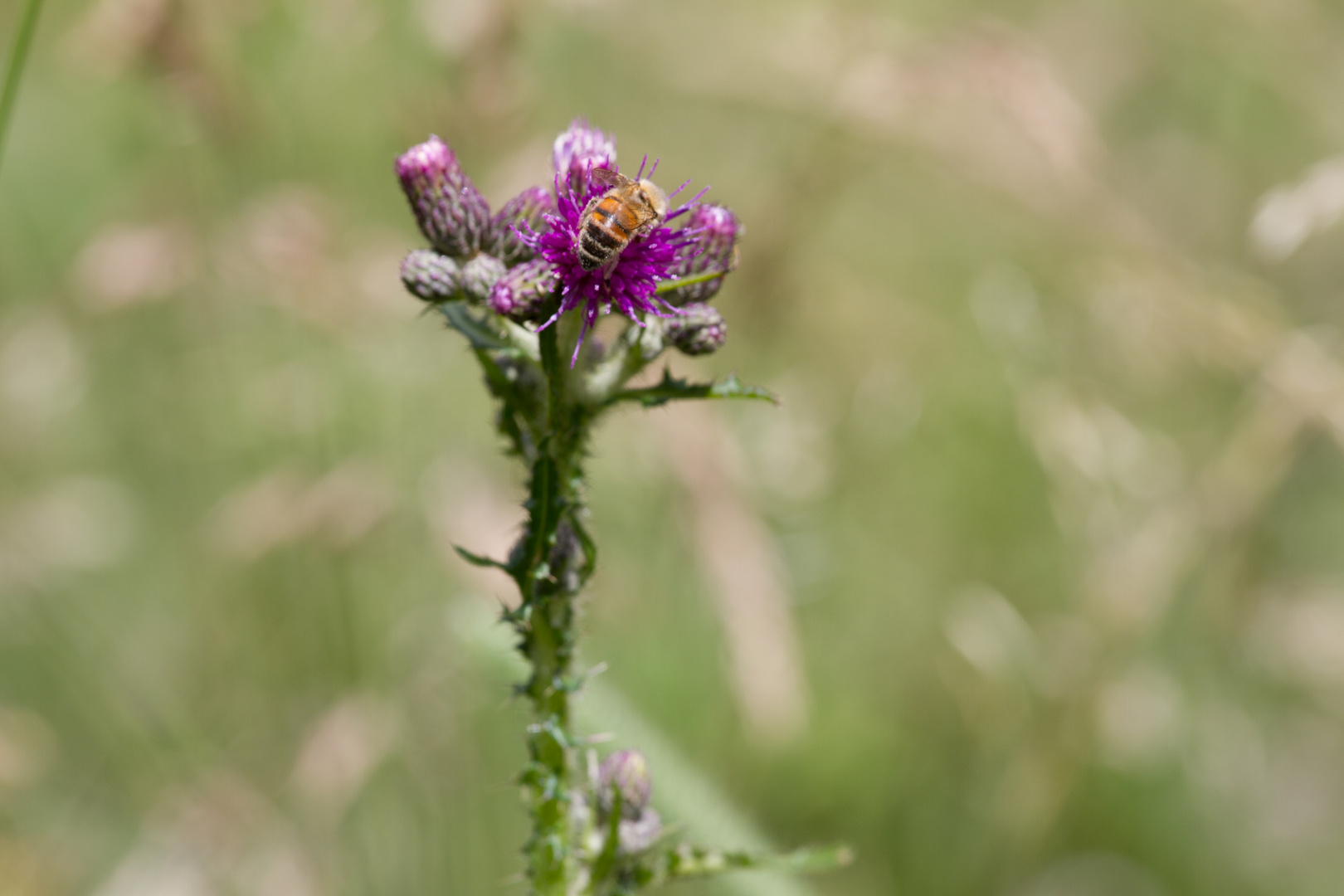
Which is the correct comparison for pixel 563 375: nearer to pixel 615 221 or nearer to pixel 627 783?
pixel 615 221

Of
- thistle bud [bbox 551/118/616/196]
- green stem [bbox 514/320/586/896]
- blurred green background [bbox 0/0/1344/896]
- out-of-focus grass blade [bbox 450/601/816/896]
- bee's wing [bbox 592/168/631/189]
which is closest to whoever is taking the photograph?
green stem [bbox 514/320/586/896]

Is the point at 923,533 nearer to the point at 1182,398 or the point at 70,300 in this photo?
the point at 1182,398

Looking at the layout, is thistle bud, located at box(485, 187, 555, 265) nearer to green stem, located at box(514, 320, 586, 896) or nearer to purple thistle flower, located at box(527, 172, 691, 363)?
purple thistle flower, located at box(527, 172, 691, 363)

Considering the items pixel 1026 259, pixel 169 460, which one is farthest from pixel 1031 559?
pixel 169 460

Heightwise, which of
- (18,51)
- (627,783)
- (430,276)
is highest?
(18,51)

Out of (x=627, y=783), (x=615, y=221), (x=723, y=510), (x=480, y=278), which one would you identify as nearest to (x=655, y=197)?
(x=615, y=221)

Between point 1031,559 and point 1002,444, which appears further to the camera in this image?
point 1002,444

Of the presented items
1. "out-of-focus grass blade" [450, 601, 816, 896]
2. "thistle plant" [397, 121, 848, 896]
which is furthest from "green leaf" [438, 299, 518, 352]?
"out-of-focus grass blade" [450, 601, 816, 896]
